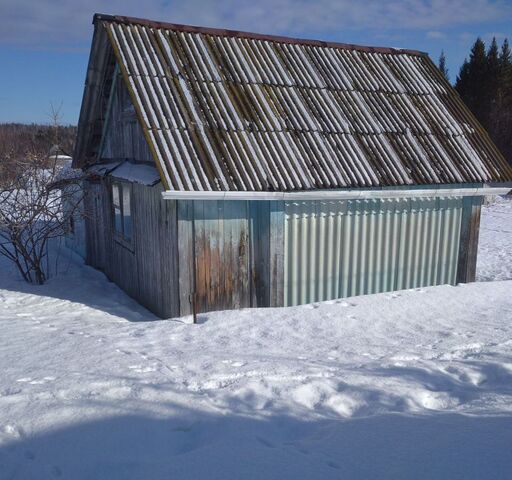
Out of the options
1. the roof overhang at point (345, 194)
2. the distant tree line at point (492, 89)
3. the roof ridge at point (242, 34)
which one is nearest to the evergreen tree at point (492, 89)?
the distant tree line at point (492, 89)

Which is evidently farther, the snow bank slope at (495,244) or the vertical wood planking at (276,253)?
the snow bank slope at (495,244)

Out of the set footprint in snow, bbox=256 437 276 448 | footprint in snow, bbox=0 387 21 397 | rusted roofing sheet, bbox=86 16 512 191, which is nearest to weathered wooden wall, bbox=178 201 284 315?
rusted roofing sheet, bbox=86 16 512 191

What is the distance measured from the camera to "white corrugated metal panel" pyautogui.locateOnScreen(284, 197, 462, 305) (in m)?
7.29

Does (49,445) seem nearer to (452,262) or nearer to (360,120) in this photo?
(360,120)

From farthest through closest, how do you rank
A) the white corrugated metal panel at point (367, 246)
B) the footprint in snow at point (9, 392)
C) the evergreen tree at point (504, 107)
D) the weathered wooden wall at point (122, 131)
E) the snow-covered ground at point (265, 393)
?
1. the evergreen tree at point (504, 107)
2. the weathered wooden wall at point (122, 131)
3. the white corrugated metal panel at point (367, 246)
4. the footprint in snow at point (9, 392)
5. the snow-covered ground at point (265, 393)

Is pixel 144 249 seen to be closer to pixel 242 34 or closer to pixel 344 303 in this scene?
pixel 344 303

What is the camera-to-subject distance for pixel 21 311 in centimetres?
738

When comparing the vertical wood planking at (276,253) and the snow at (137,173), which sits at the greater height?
the snow at (137,173)

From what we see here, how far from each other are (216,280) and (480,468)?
4.77 meters

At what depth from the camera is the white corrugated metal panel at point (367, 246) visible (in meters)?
7.29

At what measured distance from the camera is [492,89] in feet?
119

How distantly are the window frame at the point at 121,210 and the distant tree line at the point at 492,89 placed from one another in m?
32.8

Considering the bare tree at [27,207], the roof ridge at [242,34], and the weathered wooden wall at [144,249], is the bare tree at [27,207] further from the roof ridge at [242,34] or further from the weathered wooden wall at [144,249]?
the roof ridge at [242,34]

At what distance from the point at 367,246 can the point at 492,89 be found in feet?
115
